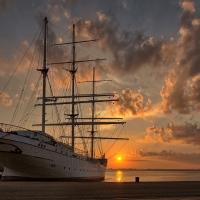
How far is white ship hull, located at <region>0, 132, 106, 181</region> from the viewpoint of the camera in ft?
124

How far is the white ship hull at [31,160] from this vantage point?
37875 mm

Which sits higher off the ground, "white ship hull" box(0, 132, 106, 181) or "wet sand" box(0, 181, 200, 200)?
"white ship hull" box(0, 132, 106, 181)

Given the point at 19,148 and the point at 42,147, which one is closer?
the point at 19,148

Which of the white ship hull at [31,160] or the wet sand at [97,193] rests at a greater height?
the white ship hull at [31,160]

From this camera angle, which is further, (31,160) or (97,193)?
(31,160)

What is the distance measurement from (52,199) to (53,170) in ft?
91.1

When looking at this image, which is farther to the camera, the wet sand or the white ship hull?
the white ship hull

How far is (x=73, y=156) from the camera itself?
2015 inches

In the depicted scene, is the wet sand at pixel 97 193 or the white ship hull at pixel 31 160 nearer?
the wet sand at pixel 97 193

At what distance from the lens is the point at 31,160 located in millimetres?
39219

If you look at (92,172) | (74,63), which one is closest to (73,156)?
(92,172)

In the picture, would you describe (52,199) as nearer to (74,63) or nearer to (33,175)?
(33,175)

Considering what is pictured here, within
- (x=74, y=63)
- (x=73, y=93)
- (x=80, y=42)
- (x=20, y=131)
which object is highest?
(x=80, y=42)

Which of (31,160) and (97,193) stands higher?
(31,160)
